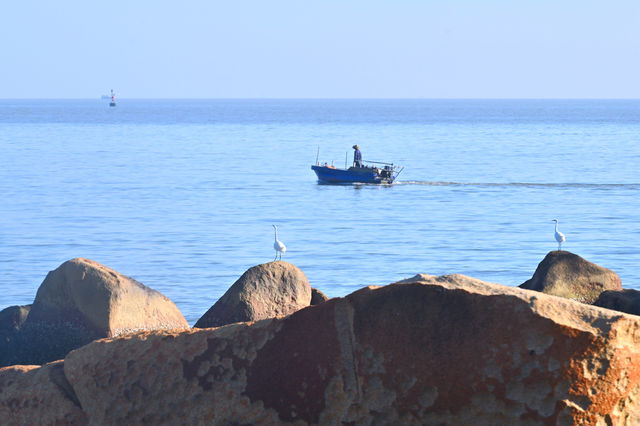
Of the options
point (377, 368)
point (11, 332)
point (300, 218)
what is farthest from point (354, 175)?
point (377, 368)

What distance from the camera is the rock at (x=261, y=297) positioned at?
11383mm

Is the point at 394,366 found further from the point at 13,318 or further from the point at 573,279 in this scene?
the point at 13,318

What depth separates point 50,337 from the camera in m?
11.3

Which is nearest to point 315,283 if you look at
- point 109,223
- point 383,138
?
point 109,223

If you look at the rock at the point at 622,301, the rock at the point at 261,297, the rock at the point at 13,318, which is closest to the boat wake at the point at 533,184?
the rock at the point at 622,301

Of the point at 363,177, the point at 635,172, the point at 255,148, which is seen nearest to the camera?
the point at 363,177

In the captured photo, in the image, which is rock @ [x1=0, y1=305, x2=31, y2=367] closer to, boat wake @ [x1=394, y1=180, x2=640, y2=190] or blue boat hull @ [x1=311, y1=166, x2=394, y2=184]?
blue boat hull @ [x1=311, y1=166, x2=394, y2=184]

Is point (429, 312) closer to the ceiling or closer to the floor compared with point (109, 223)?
closer to the ceiling

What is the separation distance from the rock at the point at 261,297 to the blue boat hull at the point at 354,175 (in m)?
34.6

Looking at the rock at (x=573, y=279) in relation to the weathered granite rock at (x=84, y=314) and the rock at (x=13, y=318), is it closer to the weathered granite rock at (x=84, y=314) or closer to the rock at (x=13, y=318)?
the weathered granite rock at (x=84, y=314)

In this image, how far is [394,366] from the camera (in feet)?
16.3

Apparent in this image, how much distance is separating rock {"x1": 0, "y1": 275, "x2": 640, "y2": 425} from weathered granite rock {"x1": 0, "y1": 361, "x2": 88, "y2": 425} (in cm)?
3

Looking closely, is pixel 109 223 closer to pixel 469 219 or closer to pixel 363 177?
pixel 469 219

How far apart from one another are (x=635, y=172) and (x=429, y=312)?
177 feet
